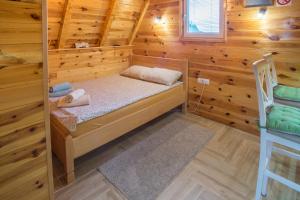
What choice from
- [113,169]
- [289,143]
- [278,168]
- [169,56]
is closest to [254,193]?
[278,168]

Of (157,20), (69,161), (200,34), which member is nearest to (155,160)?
(69,161)

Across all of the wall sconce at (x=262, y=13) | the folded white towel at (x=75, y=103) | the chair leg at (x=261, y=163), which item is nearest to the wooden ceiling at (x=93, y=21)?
the folded white towel at (x=75, y=103)

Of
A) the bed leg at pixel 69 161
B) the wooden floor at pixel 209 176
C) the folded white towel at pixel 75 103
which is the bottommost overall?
the wooden floor at pixel 209 176

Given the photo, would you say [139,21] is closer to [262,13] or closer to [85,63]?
[85,63]

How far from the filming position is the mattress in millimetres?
1970

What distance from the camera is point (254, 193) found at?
5.82ft

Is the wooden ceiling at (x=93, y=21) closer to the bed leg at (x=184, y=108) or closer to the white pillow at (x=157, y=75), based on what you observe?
the white pillow at (x=157, y=75)

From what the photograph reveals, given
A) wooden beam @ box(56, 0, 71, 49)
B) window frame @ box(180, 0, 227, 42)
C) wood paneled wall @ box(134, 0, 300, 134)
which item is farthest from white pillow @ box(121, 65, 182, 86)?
wooden beam @ box(56, 0, 71, 49)

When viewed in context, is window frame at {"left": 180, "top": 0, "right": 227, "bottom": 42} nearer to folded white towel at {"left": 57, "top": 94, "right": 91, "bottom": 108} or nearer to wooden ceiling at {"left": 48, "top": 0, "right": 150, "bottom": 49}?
wooden ceiling at {"left": 48, "top": 0, "right": 150, "bottom": 49}

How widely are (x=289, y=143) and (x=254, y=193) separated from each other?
65cm

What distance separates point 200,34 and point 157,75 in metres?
0.87

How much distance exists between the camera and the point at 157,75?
10.5ft

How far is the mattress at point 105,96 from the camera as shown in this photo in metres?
1.97

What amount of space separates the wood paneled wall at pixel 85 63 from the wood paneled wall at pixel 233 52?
58cm
